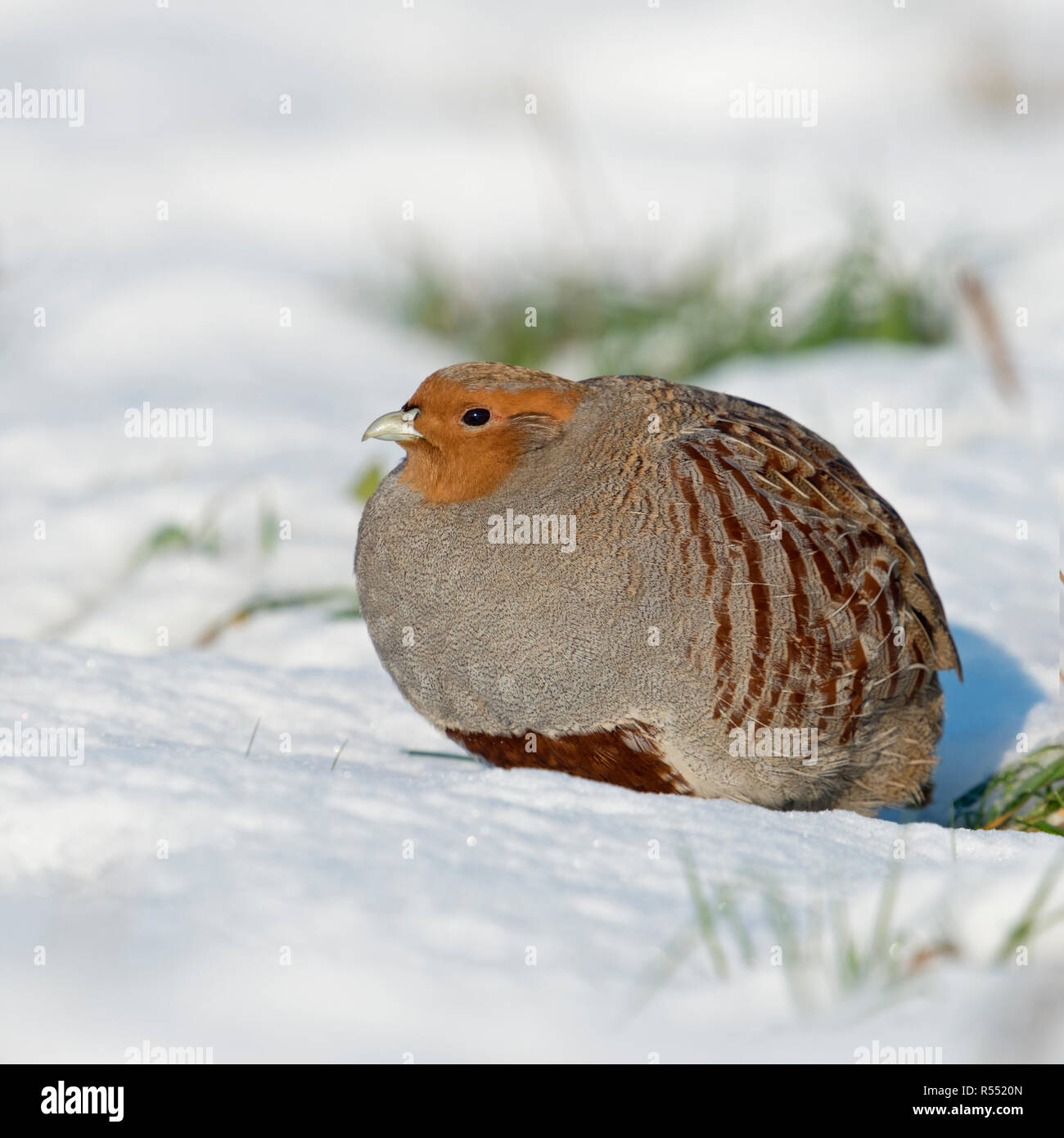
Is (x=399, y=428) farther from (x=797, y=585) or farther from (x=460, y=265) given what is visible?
(x=460, y=265)

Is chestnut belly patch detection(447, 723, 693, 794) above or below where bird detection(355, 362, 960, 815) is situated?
below

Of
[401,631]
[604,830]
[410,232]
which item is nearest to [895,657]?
[604,830]

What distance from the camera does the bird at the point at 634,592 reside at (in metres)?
2.41

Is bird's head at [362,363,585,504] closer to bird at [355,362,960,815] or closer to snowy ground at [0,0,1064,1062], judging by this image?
bird at [355,362,960,815]

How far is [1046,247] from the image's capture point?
6.50 metres

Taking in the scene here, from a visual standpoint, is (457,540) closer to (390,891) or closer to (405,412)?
(405,412)

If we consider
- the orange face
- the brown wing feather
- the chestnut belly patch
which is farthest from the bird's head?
the chestnut belly patch

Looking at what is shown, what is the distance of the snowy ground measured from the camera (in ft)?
5.68

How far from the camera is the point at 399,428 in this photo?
2604 millimetres

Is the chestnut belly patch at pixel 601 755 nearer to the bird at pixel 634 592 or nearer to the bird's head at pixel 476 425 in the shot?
the bird at pixel 634 592

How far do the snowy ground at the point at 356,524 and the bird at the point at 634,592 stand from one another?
0.15 meters

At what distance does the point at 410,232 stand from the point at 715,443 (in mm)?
5393

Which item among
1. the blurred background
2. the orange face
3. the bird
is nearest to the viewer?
the bird

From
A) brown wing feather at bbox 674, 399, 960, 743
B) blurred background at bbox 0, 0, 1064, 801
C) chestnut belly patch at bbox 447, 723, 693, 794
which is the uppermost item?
blurred background at bbox 0, 0, 1064, 801
